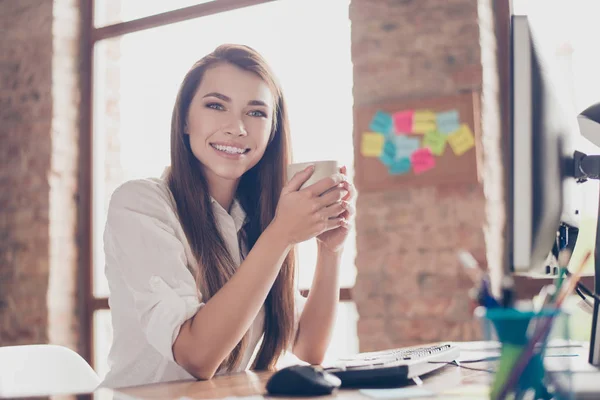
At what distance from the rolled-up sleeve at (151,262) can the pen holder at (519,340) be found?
64 centimetres

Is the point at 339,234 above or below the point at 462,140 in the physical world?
below

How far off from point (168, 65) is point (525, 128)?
→ 3.26m

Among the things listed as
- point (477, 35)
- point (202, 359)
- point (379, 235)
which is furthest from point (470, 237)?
point (202, 359)

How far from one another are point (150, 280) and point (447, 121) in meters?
1.85

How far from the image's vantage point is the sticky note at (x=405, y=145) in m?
2.84

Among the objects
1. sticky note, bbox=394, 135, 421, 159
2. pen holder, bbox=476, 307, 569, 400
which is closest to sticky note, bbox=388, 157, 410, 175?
sticky note, bbox=394, 135, 421, 159

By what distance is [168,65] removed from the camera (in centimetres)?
375

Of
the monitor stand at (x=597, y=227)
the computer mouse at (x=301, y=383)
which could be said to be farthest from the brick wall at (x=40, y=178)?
the monitor stand at (x=597, y=227)

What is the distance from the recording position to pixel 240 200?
1.68m

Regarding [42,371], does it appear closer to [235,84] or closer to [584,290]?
Result: [235,84]

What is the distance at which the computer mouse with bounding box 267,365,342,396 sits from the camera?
87cm

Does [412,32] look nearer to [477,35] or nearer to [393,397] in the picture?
[477,35]

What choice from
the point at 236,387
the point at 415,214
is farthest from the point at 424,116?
the point at 236,387

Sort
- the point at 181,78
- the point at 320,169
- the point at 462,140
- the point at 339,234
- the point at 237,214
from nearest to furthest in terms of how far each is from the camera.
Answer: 1. the point at 320,169
2. the point at 339,234
3. the point at 237,214
4. the point at 462,140
5. the point at 181,78
